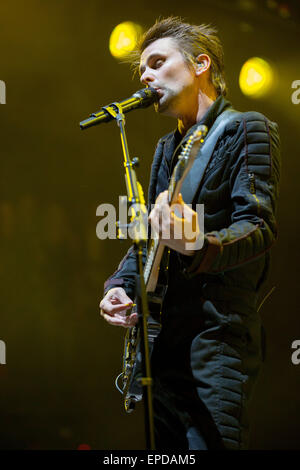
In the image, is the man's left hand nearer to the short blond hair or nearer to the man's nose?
the man's nose

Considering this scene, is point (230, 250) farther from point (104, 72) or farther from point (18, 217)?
point (104, 72)

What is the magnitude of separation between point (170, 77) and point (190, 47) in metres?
0.21

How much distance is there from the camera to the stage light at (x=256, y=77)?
346cm

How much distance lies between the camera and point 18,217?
10.7 feet

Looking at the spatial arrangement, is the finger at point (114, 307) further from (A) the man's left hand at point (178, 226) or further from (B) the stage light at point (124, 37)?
(B) the stage light at point (124, 37)

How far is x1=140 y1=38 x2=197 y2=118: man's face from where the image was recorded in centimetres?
175

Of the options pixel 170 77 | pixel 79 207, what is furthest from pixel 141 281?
pixel 79 207

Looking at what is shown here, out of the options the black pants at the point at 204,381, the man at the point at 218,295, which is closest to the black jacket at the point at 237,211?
the man at the point at 218,295

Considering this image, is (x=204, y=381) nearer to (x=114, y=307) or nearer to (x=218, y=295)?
(x=218, y=295)

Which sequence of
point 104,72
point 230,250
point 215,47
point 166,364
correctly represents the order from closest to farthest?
point 230,250 < point 166,364 < point 215,47 < point 104,72

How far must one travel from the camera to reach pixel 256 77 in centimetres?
347

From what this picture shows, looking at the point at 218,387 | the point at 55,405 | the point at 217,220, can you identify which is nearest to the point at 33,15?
the point at 217,220

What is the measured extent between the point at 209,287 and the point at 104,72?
2.48 meters

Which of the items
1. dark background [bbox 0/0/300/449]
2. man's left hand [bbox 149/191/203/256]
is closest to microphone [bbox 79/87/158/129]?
man's left hand [bbox 149/191/203/256]
